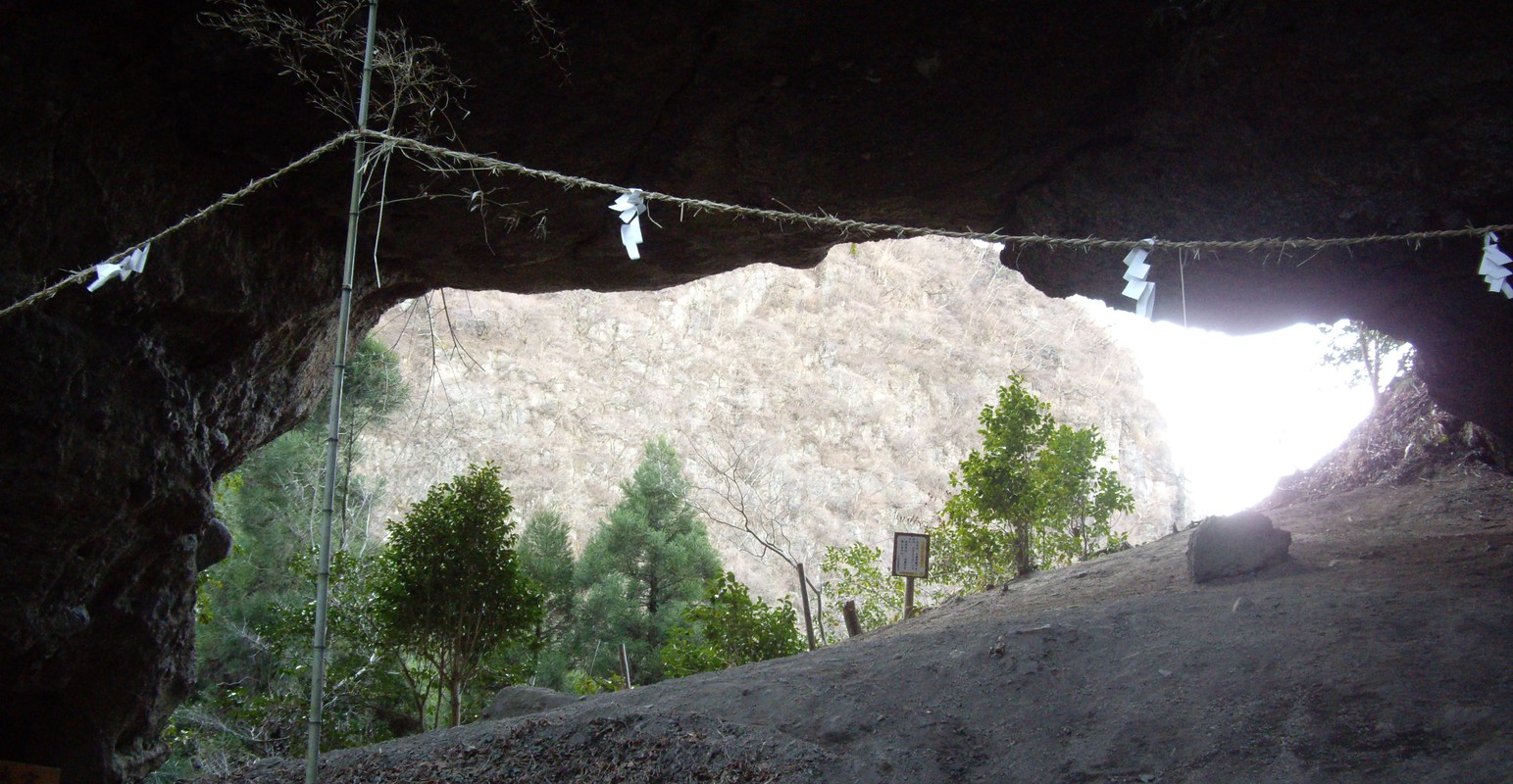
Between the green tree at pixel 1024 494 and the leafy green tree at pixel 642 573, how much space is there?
535cm

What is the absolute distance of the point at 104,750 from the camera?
4.81 meters

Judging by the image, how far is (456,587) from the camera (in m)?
7.45

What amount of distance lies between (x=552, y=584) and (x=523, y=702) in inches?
341

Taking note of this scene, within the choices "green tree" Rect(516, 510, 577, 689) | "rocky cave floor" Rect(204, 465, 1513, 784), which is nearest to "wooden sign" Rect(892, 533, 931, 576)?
"rocky cave floor" Rect(204, 465, 1513, 784)

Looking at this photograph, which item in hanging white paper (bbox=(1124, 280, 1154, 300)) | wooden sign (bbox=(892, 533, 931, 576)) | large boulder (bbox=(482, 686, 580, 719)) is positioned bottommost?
large boulder (bbox=(482, 686, 580, 719))

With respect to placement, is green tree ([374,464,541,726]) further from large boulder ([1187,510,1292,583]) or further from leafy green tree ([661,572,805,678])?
large boulder ([1187,510,1292,583])

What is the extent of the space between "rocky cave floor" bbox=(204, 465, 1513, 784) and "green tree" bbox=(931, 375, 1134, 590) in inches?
135

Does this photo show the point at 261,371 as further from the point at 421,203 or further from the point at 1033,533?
the point at 1033,533

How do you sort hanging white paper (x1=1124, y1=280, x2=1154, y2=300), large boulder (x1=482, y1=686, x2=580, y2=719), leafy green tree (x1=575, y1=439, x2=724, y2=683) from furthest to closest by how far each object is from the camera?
leafy green tree (x1=575, y1=439, x2=724, y2=683)
large boulder (x1=482, y1=686, x2=580, y2=719)
hanging white paper (x1=1124, y1=280, x2=1154, y2=300)

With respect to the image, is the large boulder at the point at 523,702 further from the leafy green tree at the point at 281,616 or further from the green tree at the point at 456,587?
the leafy green tree at the point at 281,616

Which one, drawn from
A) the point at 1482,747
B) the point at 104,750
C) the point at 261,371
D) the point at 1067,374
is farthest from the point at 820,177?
the point at 1067,374

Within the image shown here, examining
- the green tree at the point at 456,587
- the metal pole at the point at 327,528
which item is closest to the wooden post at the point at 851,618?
the green tree at the point at 456,587

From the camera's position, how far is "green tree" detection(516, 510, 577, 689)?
13.5 metres

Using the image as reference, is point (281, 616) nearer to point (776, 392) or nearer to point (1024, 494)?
point (1024, 494)
